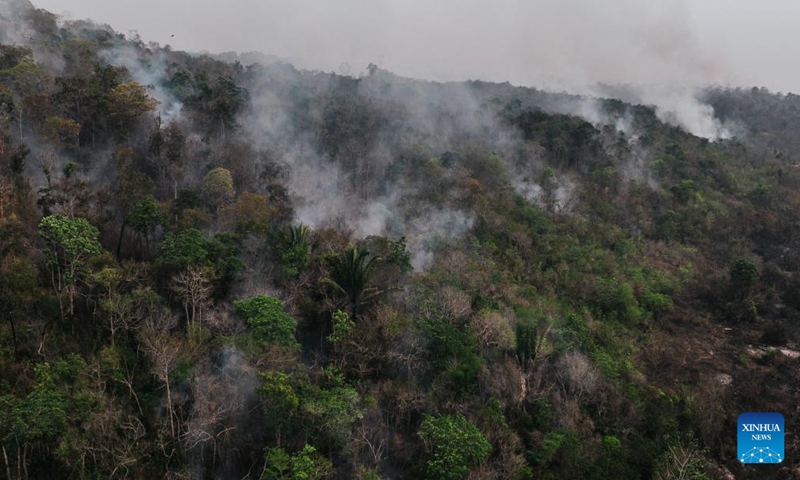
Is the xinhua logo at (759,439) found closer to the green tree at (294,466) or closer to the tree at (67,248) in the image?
the green tree at (294,466)

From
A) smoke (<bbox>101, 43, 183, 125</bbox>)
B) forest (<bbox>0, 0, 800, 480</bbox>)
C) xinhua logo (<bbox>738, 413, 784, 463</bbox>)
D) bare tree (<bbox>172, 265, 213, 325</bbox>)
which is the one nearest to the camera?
forest (<bbox>0, 0, 800, 480</bbox>)

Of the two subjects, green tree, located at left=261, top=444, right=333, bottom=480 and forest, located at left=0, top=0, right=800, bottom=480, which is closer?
green tree, located at left=261, top=444, right=333, bottom=480

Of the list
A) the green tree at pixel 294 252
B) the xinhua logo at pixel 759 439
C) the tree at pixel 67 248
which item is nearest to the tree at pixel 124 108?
the tree at pixel 67 248

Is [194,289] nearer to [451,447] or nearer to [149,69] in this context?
[451,447]

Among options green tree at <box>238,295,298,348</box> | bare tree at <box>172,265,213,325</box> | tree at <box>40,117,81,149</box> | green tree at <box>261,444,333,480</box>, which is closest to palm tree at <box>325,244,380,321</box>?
green tree at <box>238,295,298,348</box>

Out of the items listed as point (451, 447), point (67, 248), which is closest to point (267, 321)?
point (67, 248)

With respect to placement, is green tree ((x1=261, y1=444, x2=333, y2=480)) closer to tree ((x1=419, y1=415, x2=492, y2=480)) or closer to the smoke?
tree ((x1=419, y1=415, x2=492, y2=480))
